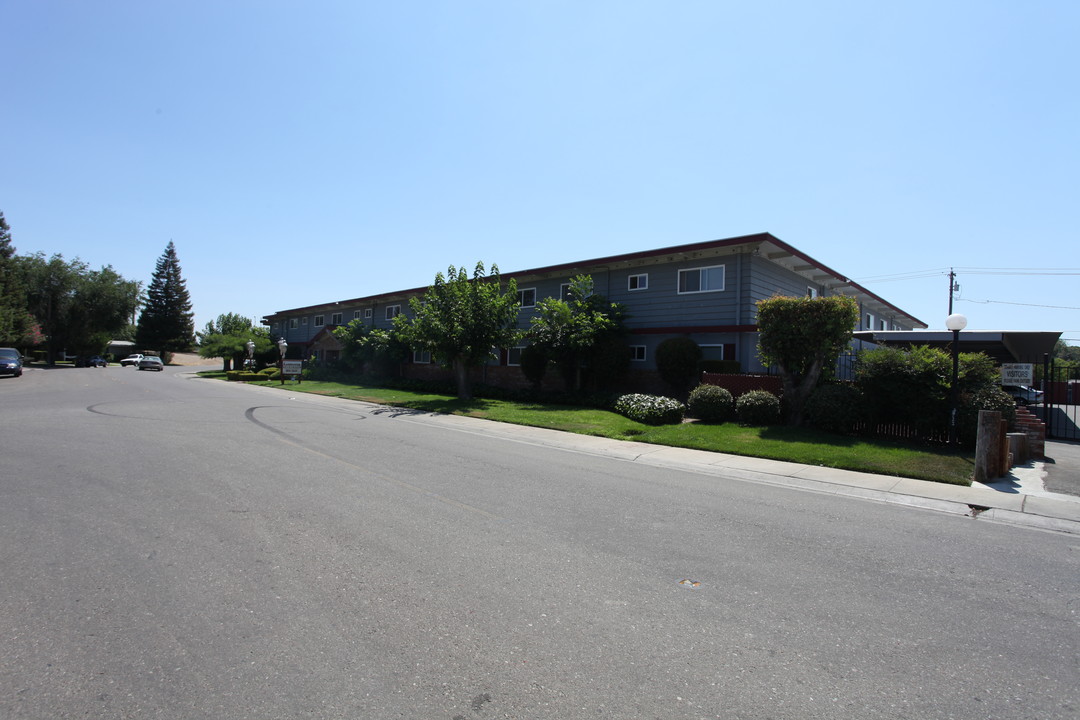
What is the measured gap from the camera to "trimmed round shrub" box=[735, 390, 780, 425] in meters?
14.8

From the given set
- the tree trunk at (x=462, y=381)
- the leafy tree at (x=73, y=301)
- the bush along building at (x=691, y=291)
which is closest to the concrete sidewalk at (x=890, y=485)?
the bush along building at (x=691, y=291)

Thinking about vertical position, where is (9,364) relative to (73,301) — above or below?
below

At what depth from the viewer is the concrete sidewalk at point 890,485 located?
7.45 m

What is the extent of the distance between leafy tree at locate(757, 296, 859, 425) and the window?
18.4 ft

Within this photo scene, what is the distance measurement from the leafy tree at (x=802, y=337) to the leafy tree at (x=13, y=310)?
2217 inches

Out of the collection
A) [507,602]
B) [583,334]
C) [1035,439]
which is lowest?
[507,602]

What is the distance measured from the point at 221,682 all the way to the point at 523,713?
164 centimetres

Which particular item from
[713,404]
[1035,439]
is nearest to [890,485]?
[1035,439]

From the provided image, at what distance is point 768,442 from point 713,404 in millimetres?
3262

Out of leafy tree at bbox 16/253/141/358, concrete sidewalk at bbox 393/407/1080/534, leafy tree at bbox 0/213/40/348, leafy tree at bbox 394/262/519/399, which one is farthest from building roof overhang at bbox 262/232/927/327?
leafy tree at bbox 16/253/141/358

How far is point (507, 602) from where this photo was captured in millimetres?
4105

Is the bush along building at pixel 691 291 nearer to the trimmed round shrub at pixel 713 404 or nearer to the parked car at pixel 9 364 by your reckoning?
the trimmed round shrub at pixel 713 404

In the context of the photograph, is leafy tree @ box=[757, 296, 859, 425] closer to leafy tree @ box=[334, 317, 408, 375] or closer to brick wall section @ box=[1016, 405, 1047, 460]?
brick wall section @ box=[1016, 405, 1047, 460]

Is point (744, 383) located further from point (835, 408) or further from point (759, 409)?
point (835, 408)
